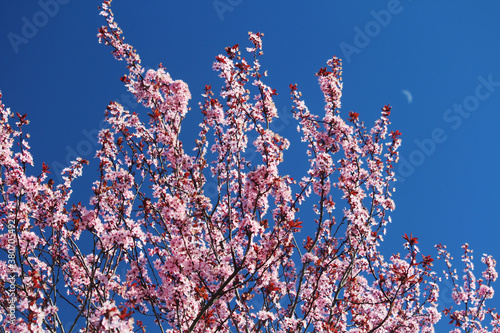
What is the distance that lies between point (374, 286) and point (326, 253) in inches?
111

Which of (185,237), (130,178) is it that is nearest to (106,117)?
(130,178)

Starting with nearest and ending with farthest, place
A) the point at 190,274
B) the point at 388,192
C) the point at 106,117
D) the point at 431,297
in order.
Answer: the point at 190,274 < the point at 106,117 < the point at 388,192 < the point at 431,297

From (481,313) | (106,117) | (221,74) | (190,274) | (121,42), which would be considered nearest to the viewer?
(190,274)

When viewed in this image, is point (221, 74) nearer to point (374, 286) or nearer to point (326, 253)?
point (326, 253)

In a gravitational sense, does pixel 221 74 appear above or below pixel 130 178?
above

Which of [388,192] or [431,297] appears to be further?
[431,297]

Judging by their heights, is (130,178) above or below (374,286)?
above

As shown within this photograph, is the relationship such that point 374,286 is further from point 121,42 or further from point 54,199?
point 121,42

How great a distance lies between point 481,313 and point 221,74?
10.5 m

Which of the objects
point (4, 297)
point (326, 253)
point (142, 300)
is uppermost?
point (326, 253)

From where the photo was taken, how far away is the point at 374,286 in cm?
866

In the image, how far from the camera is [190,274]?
4.92 m

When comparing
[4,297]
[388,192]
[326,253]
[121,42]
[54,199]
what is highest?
[121,42]

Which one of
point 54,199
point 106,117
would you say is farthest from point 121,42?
point 54,199
